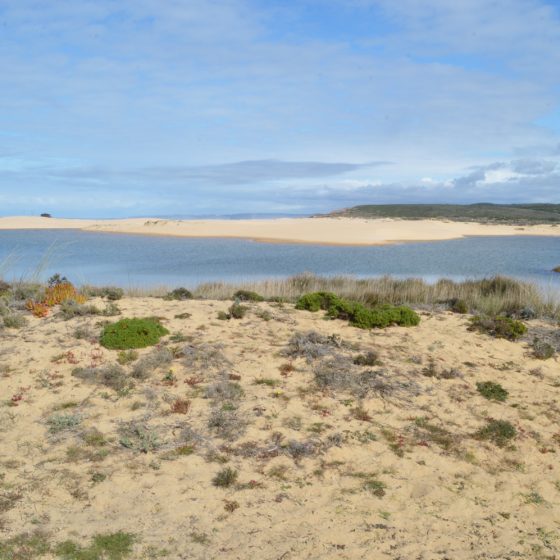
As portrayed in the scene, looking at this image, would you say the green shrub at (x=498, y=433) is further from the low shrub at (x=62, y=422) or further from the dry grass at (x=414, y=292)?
the dry grass at (x=414, y=292)

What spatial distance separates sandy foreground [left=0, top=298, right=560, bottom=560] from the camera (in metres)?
5.06

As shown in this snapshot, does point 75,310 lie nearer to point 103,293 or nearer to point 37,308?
point 37,308

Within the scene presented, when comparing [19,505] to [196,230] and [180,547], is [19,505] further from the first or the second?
[196,230]

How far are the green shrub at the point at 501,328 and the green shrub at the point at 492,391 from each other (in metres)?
2.68

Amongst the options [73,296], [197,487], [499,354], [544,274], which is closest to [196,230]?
[544,274]

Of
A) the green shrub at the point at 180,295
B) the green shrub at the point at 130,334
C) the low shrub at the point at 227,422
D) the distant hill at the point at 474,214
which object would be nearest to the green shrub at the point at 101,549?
the low shrub at the point at 227,422

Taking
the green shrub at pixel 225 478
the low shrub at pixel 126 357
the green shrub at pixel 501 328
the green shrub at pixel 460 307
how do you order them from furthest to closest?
the green shrub at pixel 460 307 < the green shrub at pixel 501 328 < the low shrub at pixel 126 357 < the green shrub at pixel 225 478

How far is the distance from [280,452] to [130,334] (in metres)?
4.54

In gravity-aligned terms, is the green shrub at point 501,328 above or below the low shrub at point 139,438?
above

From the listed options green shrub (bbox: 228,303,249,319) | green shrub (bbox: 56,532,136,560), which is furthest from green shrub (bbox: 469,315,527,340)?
green shrub (bbox: 56,532,136,560)

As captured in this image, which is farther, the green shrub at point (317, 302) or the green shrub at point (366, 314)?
the green shrub at point (317, 302)

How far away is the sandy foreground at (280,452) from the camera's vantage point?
16.6ft

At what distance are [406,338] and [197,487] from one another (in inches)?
243

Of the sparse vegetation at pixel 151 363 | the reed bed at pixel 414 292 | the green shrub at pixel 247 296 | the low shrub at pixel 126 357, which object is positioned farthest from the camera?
the reed bed at pixel 414 292
